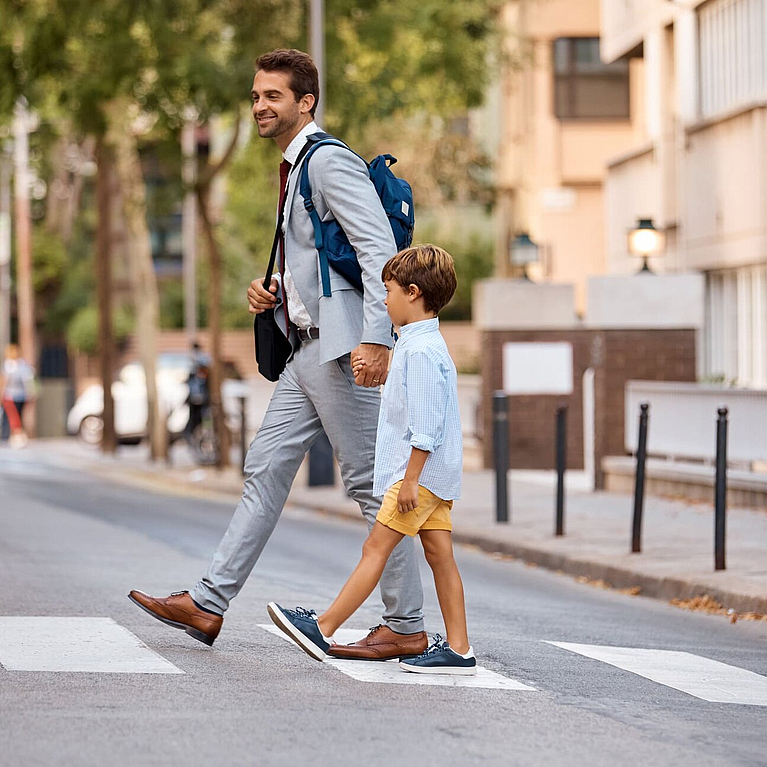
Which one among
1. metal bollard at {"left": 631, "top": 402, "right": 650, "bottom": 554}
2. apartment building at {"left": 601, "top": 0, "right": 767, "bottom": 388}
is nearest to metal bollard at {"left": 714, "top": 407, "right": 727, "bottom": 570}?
metal bollard at {"left": 631, "top": 402, "right": 650, "bottom": 554}

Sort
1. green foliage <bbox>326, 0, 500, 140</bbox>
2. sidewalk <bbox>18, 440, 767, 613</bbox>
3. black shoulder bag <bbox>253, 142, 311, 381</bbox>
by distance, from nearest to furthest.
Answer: black shoulder bag <bbox>253, 142, 311, 381</bbox>
sidewalk <bbox>18, 440, 767, 613</bbox>
green foliage <bbox>326, 0, 500, 140</bbox>

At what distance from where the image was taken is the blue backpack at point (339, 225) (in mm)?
6871

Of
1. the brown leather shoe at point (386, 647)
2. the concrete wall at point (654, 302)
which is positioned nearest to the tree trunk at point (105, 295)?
the concrete wall at point (654, 302)

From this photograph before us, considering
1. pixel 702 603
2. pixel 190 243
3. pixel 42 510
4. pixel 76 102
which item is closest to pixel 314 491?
pixel 42 510

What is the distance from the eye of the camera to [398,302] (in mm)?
6652

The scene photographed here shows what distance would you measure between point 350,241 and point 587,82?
2689 cm

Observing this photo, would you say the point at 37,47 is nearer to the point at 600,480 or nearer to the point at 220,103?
the point at 220,103

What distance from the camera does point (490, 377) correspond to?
21.6 meters

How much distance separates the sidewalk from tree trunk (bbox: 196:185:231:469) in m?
3.42

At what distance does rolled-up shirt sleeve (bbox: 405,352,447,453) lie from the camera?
6582 millimetres

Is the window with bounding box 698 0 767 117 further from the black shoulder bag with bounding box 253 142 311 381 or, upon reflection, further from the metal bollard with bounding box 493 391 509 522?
the black shoulder bag with bounding box 253 142 311 381

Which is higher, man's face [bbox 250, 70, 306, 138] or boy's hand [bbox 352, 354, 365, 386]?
man's face [bbox 250, 70, 306, 138]

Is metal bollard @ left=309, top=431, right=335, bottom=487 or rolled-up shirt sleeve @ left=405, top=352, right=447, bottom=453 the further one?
metal bollard @ left=309, top=431, right=335, bottom=487

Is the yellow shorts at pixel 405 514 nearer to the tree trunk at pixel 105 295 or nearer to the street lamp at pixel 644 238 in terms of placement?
the street lamp at pixel 644 238
